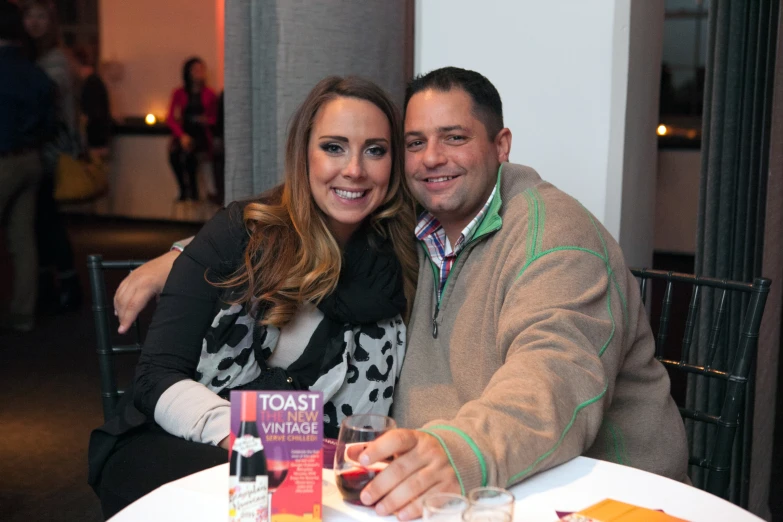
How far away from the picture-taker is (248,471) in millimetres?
1068

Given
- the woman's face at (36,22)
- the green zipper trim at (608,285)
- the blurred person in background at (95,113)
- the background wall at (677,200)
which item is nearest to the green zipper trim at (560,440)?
the green zipper trim at (608,285)

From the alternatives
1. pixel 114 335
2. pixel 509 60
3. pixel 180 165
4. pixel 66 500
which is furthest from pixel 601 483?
pixel 180 165

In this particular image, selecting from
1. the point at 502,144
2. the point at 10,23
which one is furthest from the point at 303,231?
the point at 10,23

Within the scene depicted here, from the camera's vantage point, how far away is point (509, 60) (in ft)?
8.44

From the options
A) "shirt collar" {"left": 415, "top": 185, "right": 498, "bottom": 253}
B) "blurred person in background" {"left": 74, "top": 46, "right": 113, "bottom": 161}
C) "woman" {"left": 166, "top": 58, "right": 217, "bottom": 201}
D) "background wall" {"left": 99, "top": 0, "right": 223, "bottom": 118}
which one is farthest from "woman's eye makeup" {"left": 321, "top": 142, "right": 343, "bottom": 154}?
"background wall" {"left": 99, "top": 0, "right": 223, "bottom": 118}

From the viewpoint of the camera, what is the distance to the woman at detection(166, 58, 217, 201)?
8164mm

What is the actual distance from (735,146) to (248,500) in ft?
6.46

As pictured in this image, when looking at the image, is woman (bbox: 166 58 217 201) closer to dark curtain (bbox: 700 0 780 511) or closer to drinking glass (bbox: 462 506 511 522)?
dark curtain (bbox: 700 0 780 511)

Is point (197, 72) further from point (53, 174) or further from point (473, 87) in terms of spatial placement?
point (473, 87)

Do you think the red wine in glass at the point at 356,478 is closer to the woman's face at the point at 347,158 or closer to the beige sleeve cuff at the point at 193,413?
the beige sleeve cuff at the point at 193,413

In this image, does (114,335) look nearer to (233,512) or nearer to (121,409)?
(121,409)

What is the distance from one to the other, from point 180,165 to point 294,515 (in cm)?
806

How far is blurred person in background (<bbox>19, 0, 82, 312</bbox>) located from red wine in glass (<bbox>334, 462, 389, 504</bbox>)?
14.3ft

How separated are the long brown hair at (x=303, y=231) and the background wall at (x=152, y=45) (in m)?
7.52
